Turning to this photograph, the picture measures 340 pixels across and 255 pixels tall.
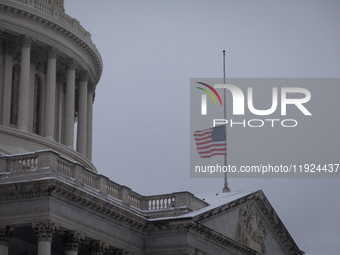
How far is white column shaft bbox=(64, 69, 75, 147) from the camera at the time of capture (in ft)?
164

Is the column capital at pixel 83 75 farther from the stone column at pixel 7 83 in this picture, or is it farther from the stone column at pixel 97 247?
the stone column at pixel 97 247

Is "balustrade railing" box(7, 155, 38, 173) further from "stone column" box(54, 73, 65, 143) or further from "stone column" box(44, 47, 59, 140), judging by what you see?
"stone column" box(54, 73, 65, 143)

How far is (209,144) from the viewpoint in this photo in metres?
51.2

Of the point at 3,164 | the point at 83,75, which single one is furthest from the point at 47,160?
the point at 83,75

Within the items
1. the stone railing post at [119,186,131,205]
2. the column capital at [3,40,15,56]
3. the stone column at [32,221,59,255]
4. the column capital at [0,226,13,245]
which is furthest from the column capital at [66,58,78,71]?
the stone column at [32,221,59,255]

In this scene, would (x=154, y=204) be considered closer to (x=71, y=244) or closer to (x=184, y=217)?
(x=184, y=217)

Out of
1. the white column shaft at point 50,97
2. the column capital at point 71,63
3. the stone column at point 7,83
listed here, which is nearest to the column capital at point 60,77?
the column capital at point 71,63

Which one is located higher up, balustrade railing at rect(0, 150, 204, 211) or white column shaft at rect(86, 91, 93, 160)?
white column shaft at rect(86, 91, 93, 160)

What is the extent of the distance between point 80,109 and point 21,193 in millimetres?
20053

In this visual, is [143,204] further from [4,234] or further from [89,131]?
[89,131]

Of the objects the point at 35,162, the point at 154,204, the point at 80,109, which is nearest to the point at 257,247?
the point at 154,204

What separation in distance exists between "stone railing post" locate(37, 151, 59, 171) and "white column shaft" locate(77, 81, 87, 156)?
60.7 ft

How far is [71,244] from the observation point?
1382 inches

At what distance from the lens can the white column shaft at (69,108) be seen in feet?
164
